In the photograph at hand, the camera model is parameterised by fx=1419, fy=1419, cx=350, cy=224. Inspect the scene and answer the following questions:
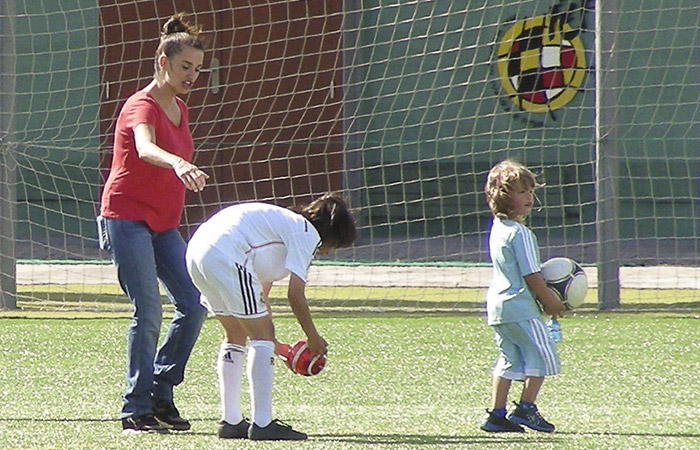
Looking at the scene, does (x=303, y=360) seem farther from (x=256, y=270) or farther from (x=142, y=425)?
(x=142, y=425)

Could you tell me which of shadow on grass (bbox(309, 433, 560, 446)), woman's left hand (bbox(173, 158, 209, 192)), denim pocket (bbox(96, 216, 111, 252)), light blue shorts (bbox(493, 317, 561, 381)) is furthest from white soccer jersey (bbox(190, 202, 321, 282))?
light blue shorts (bbox(493, 317, 561, 381))

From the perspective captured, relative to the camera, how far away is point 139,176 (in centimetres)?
520

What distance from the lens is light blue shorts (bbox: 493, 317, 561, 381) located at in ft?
17.1

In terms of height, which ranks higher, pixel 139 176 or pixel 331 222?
pixel 139 176

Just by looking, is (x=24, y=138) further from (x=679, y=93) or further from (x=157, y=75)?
(x=157, y=75)

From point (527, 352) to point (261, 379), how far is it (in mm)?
1002

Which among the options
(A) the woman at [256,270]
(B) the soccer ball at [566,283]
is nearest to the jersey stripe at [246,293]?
(A) the woman at [256,270]

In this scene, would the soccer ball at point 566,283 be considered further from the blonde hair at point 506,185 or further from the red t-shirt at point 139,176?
the red t-shirt at point 139,176

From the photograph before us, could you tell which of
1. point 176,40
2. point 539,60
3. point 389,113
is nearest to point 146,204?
point 176,40

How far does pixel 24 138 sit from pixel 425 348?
700cm

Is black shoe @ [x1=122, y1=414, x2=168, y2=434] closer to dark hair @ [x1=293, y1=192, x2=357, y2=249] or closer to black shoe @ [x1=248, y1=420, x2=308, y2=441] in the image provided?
black shoe @ [x1=248, y1=420, x2=308, y2=441]

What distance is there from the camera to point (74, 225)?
13.9 meters

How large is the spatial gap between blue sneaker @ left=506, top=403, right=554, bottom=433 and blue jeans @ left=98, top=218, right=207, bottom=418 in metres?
1.26

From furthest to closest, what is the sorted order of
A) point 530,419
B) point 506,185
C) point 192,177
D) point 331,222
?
point 506,185 < point 530,419 < point 331,222 < point 192,177
